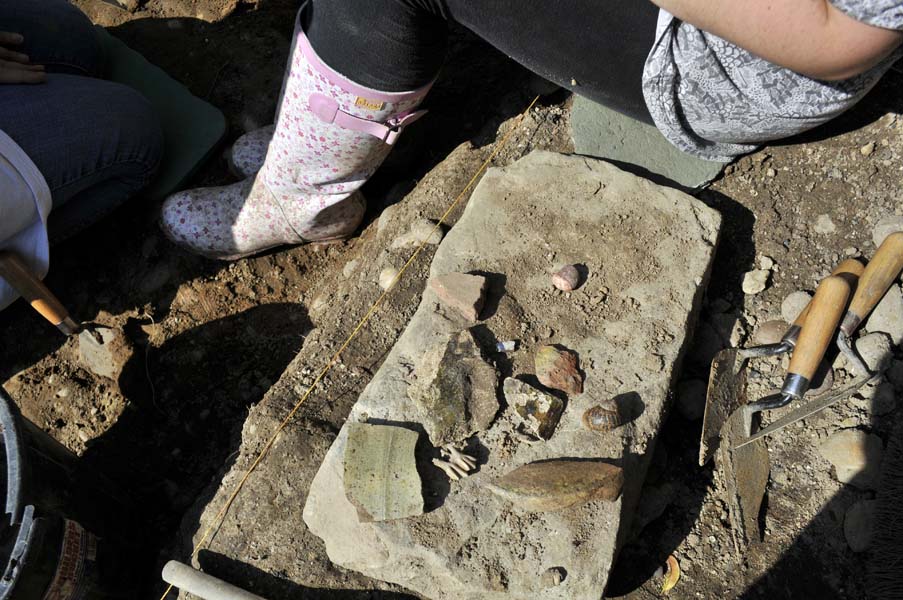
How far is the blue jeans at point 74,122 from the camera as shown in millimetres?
1960

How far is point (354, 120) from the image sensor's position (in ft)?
5.57

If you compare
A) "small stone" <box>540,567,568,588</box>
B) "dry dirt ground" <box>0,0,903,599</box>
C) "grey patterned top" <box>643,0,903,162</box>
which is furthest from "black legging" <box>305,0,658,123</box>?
"small stone" <box>540,567,568,588</box>

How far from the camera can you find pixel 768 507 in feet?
4.94

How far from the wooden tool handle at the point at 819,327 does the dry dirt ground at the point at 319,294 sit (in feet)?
0.50

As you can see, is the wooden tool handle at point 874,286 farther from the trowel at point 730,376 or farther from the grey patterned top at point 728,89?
the grey patterned top at point 728,89

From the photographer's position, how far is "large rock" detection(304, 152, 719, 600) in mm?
1389

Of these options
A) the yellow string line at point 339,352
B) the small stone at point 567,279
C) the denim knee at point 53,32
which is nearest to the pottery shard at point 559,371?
the small stone at point 567,279

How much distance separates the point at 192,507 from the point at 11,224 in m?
0.90

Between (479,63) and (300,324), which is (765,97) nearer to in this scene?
(479,63)

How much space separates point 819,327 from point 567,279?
0.56m

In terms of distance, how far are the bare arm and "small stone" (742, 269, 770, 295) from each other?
0.69 meters

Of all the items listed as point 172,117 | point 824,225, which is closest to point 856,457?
point 824,225

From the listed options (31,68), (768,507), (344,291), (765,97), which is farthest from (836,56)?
(31,68)

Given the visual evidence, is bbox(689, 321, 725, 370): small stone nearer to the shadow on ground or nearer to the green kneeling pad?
the shadow on ground
